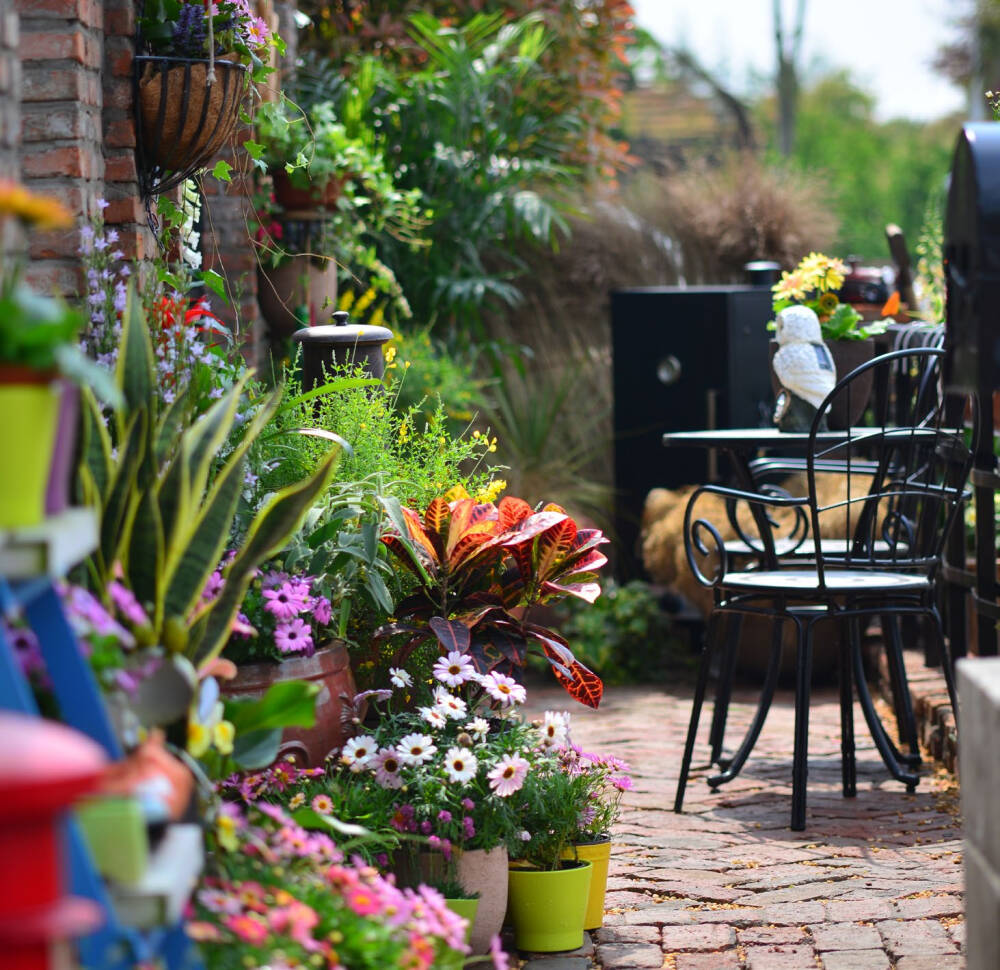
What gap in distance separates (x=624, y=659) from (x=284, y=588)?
142 inches

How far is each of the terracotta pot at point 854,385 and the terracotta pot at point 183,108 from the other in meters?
1.89

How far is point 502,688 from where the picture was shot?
3.06 metres

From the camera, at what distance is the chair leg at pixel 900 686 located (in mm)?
4320

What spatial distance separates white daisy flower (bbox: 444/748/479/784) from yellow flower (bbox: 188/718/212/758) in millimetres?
837

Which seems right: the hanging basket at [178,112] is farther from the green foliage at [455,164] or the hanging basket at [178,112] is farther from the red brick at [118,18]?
the green foliage at [455,164]

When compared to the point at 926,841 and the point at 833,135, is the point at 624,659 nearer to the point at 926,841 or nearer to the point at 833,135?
the point at 926,841

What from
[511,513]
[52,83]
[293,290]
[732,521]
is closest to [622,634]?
[732,521]

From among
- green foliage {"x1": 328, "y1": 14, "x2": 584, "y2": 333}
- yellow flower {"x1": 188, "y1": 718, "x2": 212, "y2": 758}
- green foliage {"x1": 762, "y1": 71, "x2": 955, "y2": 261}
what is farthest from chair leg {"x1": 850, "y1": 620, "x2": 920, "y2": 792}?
green foliage {"x1": 762, "y1": 71, "x2": 955, "y2": 261}

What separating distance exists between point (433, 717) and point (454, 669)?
0.48 feet

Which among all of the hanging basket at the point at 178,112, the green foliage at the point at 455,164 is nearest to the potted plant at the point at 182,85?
the hanging basket at the point at 178,112

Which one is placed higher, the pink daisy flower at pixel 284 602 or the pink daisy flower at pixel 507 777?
the pink daisy flower at pixel 284 602

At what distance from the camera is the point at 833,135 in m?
35.2

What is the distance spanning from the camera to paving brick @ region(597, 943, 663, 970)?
2.93 meters

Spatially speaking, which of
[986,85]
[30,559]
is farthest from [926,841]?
[986,85]
